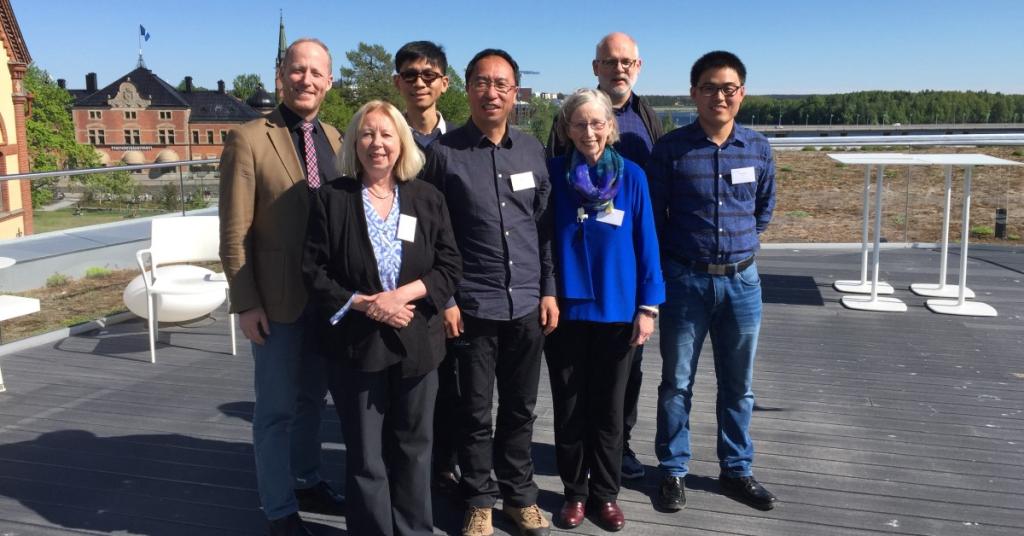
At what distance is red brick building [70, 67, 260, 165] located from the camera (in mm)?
90438

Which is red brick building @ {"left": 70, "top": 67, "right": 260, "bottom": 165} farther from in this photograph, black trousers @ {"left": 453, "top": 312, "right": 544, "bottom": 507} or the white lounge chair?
black trousers @ {"left": 453, "top": 312, "right": 544, "bottom": 507}

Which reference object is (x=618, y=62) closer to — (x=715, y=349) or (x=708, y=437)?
(x=715, y=349)

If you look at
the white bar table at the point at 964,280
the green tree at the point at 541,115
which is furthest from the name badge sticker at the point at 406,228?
the green tree at the point at 541,115

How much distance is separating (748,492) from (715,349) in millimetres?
496

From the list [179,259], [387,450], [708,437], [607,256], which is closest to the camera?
[387,450]

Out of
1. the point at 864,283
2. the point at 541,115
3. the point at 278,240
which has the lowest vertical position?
the point at 864,283

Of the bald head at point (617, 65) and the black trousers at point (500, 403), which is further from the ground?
the bald head at point (617, 65)

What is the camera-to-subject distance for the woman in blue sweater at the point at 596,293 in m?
2.48

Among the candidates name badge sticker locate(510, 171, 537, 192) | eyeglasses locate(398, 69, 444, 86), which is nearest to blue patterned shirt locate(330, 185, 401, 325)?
name badge sticker locate(510, 171, 537, 192)

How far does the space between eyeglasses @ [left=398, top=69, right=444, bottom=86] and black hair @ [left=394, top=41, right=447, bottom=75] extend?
0.15ft

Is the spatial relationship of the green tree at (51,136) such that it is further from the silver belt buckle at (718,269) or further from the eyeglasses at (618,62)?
the silver belt buckle at (718,269)

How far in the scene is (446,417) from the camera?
2.85 metres

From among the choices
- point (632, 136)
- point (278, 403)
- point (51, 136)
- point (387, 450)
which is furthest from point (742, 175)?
point (51, 136)

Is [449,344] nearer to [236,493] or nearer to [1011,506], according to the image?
[236,493]
